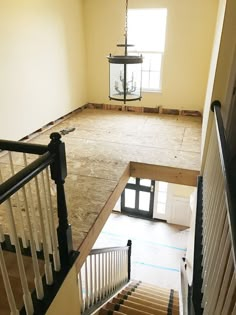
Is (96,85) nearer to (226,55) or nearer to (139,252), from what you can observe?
(226,55)

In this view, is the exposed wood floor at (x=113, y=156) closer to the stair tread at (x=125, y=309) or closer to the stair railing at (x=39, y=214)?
the stair railing at (x=39, y=214)

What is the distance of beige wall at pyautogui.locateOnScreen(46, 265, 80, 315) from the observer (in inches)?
68.3

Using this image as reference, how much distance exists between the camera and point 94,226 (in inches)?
99.0

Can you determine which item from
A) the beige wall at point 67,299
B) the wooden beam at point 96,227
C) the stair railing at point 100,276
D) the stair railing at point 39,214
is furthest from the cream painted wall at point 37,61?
the beige wall at point 67,299

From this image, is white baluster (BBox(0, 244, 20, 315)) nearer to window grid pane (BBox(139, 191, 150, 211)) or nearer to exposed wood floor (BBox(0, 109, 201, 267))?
exposed wood floor (BBox(0, 109, 201, 267))

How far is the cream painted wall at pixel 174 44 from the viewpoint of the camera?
491 cm

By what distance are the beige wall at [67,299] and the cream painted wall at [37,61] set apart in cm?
241

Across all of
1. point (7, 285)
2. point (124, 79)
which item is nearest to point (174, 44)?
point (124, 79)

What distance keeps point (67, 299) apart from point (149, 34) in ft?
16.3

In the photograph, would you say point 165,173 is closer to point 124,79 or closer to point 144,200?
point 124,79

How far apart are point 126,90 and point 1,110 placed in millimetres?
1740

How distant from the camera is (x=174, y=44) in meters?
5.18

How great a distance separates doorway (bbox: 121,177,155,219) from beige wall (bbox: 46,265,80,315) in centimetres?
520

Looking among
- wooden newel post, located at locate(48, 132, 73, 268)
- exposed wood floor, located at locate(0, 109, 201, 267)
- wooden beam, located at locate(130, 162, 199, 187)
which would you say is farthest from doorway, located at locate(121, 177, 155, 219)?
wooden newel post, located at locate(48, 132, 73, 268)
